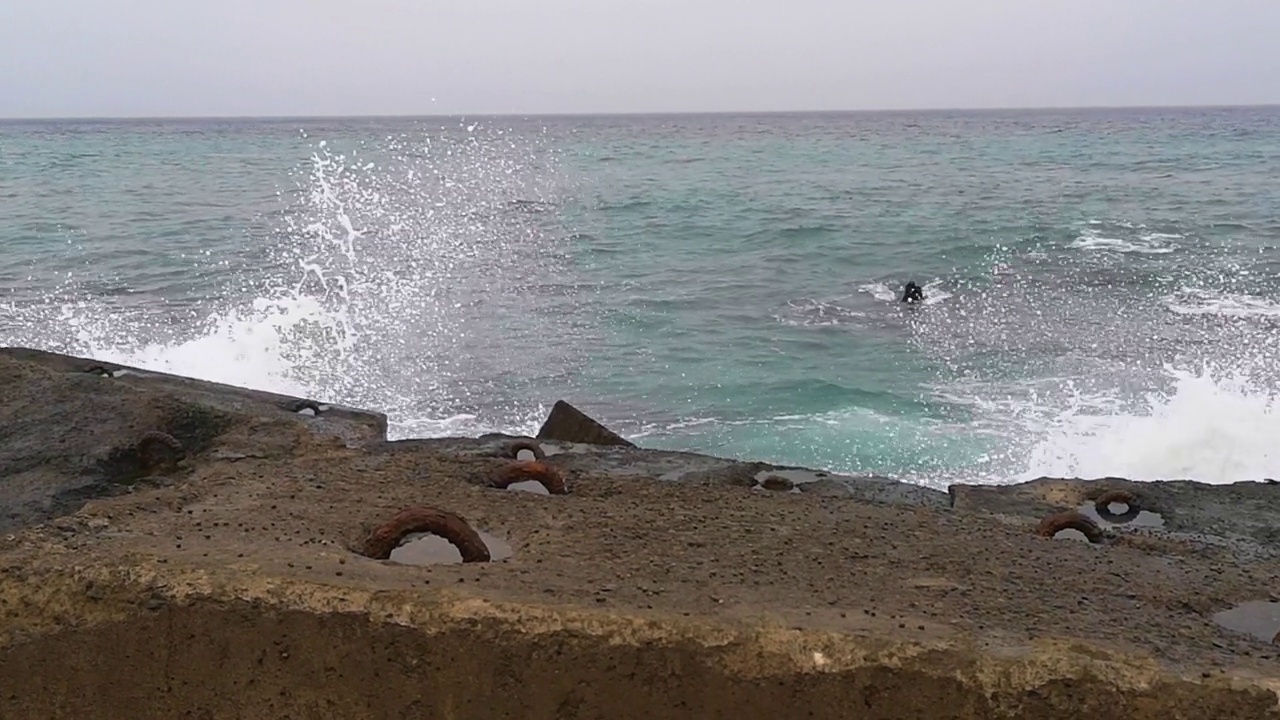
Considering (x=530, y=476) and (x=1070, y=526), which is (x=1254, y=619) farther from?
(x=530, y=476)

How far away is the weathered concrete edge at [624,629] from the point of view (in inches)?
66.2

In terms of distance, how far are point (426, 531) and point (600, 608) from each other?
50cm

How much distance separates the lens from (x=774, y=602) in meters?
1.87

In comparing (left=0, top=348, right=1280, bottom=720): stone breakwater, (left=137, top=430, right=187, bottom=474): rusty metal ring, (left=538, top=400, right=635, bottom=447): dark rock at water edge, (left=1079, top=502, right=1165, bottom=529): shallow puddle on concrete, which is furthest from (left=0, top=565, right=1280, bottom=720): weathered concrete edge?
(left=538, top=400, right=635, bottom=447): dark rock at water edge

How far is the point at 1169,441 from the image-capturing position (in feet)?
22.4

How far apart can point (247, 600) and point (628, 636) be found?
66 cm

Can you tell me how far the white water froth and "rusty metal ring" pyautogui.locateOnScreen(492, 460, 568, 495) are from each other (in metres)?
4.57

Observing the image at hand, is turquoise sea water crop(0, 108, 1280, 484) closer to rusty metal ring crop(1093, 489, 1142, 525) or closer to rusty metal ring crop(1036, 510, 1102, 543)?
rusty metal ring crop(1093, 489, 1142, 525)

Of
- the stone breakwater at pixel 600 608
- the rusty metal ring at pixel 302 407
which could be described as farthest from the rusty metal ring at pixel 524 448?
the rusty metal ring at pixel 302 407

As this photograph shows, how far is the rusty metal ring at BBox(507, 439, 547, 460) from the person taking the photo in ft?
9.98

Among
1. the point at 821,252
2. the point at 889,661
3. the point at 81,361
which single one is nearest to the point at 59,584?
the point at 889,661

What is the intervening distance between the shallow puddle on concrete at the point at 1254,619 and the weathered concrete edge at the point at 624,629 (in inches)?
13.8

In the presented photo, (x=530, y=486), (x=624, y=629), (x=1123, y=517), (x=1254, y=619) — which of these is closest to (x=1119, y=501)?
(x=1123, y=517)

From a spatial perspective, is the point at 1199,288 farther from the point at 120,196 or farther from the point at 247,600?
the point at 120,196
